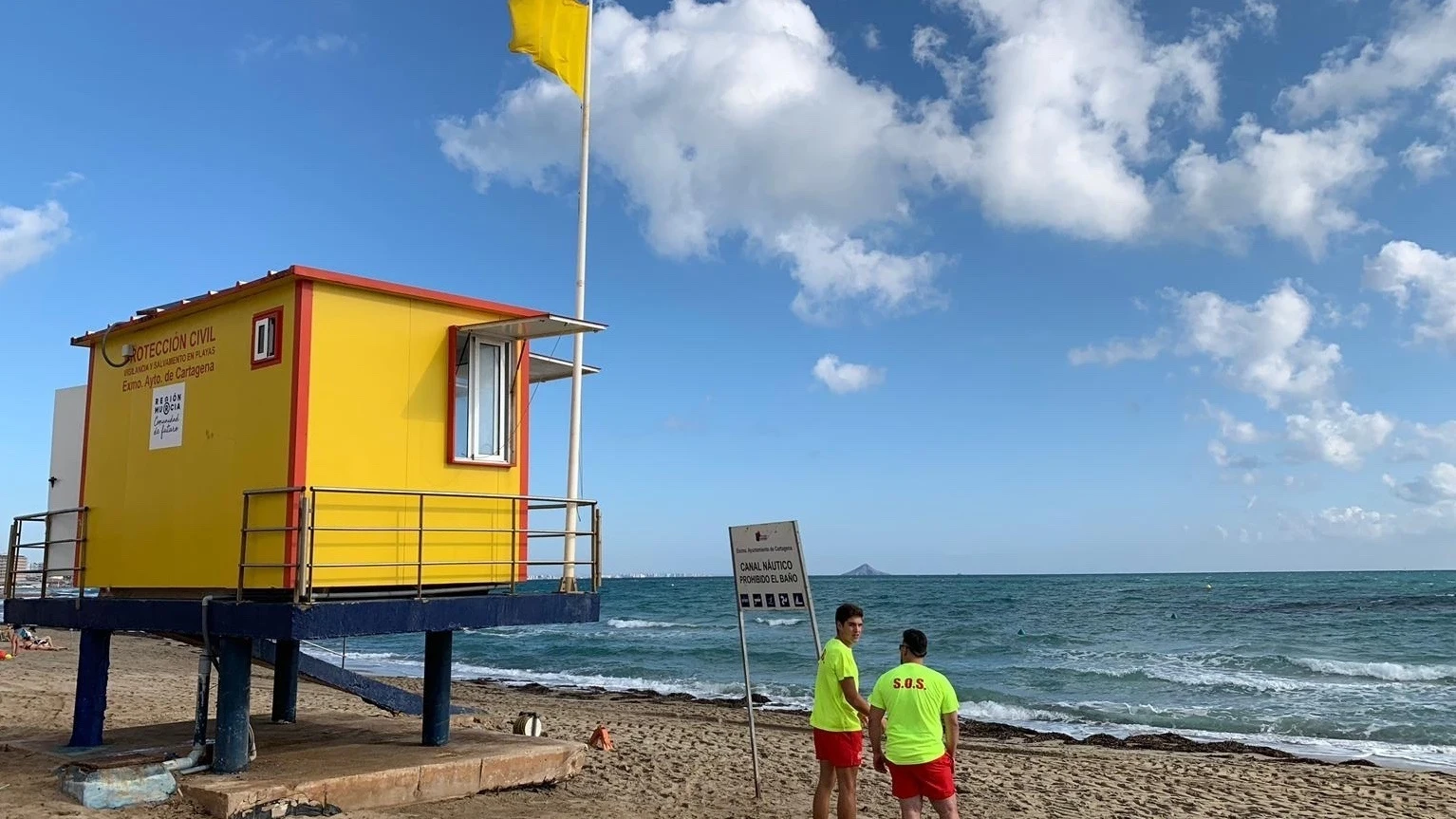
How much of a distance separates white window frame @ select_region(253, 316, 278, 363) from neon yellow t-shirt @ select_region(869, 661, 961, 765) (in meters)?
5.99

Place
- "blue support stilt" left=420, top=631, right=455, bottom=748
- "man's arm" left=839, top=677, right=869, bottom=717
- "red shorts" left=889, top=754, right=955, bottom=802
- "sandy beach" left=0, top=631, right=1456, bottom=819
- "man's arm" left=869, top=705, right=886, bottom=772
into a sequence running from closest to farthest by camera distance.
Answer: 1. "red shorts" left=889, top=754, right=955, bottom=802
2. "man's arm" left=869, top=705, right=886, bottom=772
3. "man's arm" left=839, top=677, right=869, bottom=717
4. "sandy beach" left=0, top=631, right=1456, bottom=819
5. "blue support stilt" left=420, top=631, right=455, bottom=748

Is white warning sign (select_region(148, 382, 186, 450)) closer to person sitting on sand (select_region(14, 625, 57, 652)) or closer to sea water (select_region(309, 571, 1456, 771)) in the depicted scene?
sea water (select_region(309, 571, 1456, 771))

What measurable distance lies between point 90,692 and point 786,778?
7585 mm

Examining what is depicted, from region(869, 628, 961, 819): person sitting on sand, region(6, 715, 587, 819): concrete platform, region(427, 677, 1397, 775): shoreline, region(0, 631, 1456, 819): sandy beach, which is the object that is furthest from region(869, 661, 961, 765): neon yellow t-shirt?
region(427, 677, 1397, 775): shoreline

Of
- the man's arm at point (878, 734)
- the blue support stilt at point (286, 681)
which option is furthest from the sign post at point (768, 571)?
the blue support stilt at point (286, 681)

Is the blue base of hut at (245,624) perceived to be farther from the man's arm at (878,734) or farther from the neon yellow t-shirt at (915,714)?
the neon yellow t-shirt at (915,714)

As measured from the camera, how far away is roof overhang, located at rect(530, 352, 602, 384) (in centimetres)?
1097

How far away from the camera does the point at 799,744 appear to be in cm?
1523

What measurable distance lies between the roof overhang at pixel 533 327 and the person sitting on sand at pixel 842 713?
3952mm

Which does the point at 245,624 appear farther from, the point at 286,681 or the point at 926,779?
the point at 926,779

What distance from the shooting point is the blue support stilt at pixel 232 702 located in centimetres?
895

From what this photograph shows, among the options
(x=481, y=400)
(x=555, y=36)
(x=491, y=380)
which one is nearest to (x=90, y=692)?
(x=481, y=400)

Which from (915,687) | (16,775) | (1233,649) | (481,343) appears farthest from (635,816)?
(1233,649)

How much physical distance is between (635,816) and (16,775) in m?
5.93
